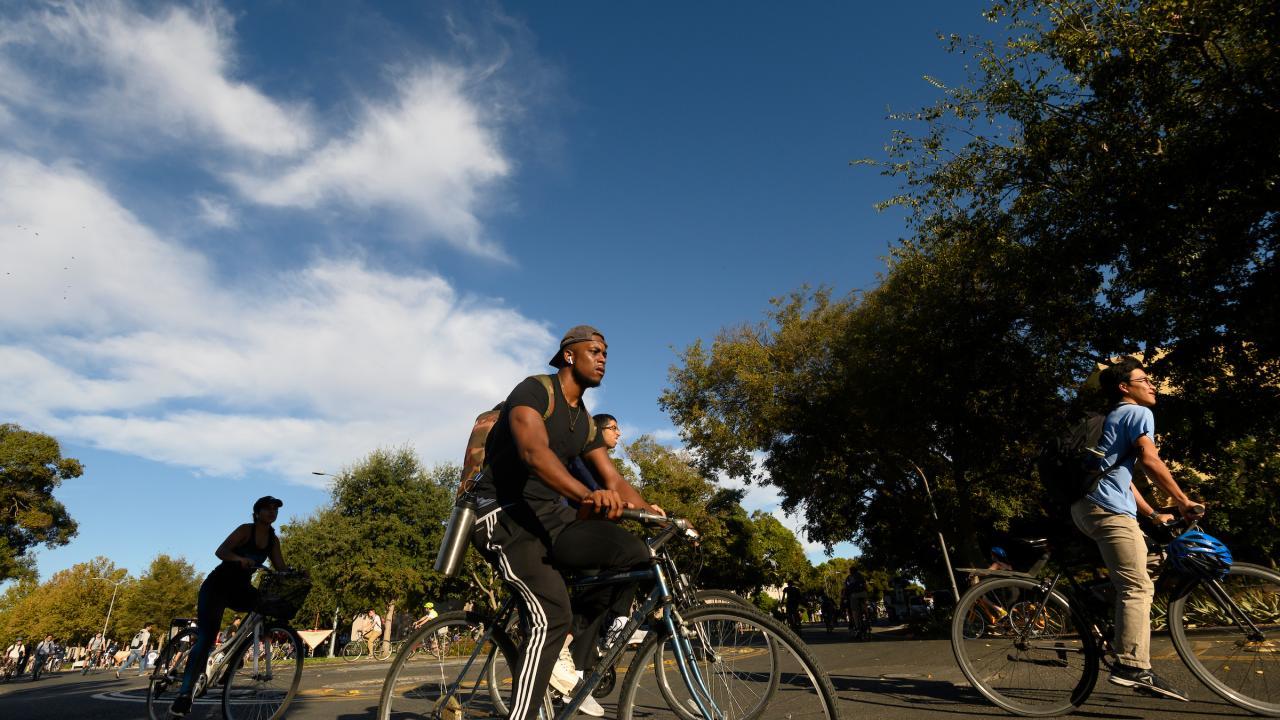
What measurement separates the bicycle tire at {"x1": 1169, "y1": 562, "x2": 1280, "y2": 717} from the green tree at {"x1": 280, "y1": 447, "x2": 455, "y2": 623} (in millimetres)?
38248

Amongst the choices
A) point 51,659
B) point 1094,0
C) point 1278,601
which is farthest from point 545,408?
point 51,659

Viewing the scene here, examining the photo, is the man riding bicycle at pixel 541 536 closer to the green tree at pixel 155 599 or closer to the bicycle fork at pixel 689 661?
the bicycle fork at pixel 689 661

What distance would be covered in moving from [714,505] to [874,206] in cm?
2950

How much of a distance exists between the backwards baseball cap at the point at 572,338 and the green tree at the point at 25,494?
47.6 meters

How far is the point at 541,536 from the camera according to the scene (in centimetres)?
303

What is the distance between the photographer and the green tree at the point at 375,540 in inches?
1506

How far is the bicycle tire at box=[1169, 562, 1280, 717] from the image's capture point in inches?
134

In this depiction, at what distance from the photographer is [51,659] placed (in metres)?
29.5

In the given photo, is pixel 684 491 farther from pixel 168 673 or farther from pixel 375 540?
pixel 168 673

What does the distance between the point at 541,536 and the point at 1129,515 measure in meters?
3.20

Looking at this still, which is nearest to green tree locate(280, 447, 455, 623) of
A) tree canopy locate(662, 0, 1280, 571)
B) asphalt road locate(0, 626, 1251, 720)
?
tree canopy locate(662, 0, 1280, 571)

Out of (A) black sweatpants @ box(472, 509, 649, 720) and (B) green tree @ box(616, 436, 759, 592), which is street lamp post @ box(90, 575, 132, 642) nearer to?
(B) green tree @ box(616, 436, 759, 592)

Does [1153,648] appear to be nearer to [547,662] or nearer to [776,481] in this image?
[547,662]

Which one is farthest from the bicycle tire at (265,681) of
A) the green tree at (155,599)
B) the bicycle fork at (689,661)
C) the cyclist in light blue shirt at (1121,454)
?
the green tree at (155,599)
